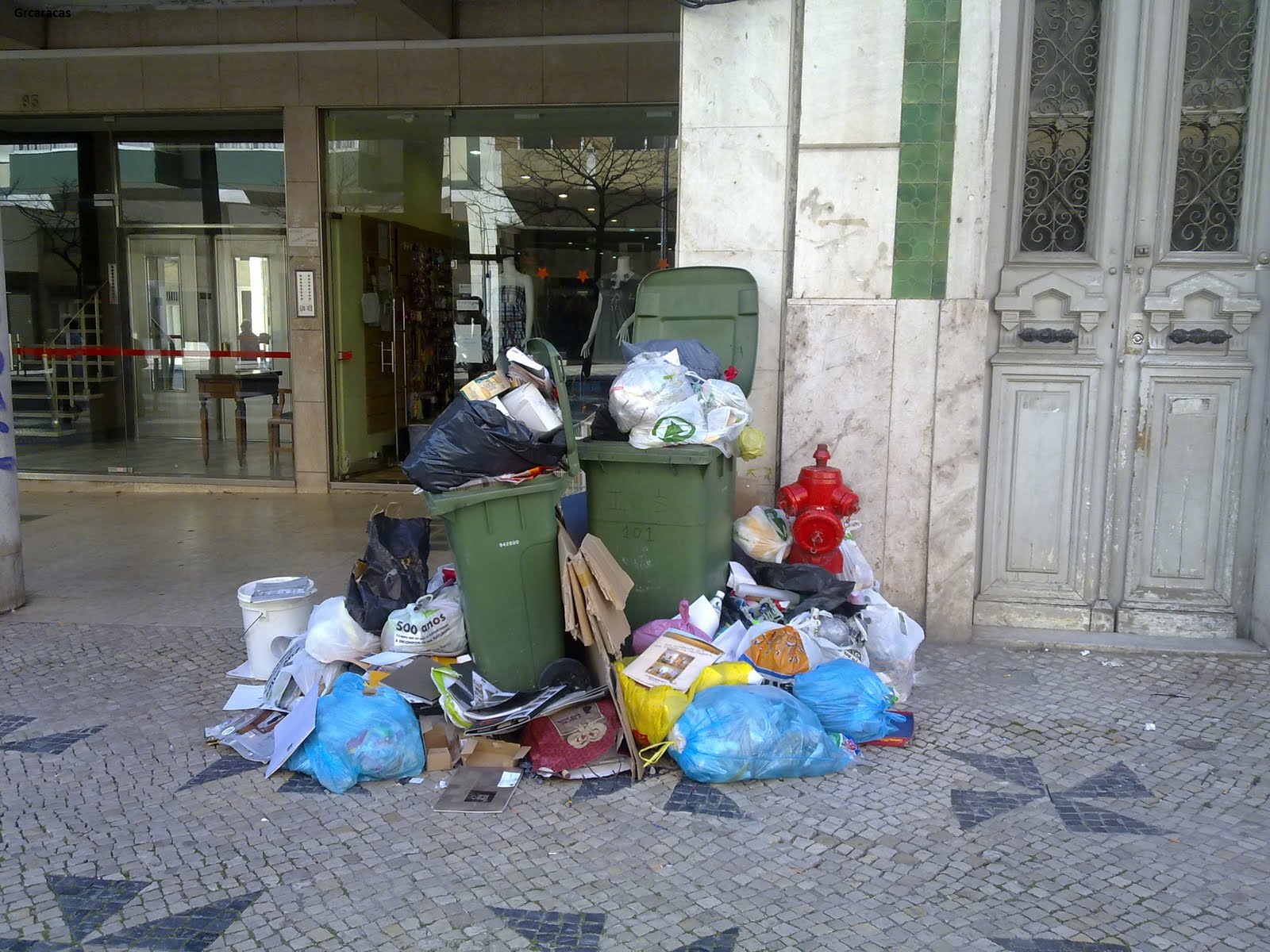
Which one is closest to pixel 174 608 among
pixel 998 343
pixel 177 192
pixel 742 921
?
pixel 742 921

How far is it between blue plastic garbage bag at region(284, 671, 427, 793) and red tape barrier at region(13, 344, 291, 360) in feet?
22.0

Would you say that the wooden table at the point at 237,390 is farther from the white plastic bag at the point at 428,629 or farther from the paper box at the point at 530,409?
the paper box at the point at 530,409

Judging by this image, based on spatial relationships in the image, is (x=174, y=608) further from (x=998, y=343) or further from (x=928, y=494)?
(x=998, y=343)

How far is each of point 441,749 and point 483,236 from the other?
6890 mm

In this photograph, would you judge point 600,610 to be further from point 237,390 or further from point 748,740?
point 237,390

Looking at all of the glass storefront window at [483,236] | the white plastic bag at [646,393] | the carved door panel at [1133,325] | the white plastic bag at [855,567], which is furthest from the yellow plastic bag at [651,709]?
the glass storefront window at [483,236]

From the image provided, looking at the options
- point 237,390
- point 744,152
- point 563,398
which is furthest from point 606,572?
point 237,390

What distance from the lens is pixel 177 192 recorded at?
9945mm

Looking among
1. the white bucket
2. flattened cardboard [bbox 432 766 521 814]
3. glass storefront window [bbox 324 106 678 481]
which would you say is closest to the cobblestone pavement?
flattened cardboard [bbox 432 766 521 814]

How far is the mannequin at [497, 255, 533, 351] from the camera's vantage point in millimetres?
9828

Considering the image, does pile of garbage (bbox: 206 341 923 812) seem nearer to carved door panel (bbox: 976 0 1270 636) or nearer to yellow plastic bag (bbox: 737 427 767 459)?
yellow plastic bag (bbox: 737 427 767 459)

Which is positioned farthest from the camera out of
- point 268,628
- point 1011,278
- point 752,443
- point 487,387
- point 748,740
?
point 1011,278

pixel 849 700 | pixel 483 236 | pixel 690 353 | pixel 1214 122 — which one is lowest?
pixel 849 700

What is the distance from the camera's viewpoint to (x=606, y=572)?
411 centimetres
